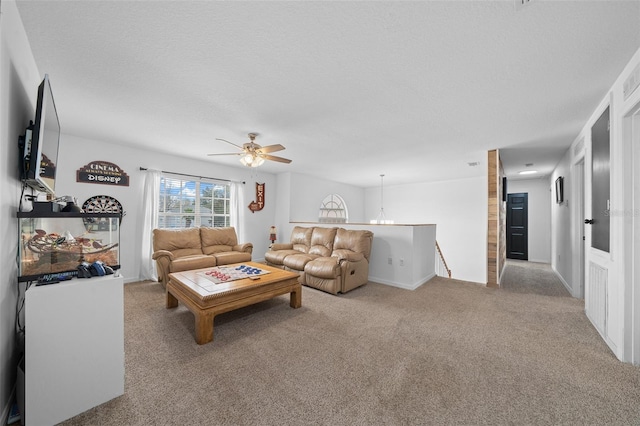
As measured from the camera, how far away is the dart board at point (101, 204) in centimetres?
397

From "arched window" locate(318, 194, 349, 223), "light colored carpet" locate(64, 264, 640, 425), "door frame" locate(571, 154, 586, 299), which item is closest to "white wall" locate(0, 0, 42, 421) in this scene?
"light colored carpet" locate(64, 264, 640, 425)

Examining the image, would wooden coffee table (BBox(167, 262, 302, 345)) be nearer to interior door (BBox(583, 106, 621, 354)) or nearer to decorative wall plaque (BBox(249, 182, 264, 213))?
interior door (BBox(583, 106, 621, 354))

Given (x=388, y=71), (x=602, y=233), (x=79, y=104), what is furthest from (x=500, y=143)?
(x=79, y=104)

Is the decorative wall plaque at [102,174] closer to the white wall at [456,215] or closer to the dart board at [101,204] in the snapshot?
the dart board at [101,204]

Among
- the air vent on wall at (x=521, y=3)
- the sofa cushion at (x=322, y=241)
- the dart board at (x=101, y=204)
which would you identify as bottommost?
the sofa cushion at (x=322, y=241)

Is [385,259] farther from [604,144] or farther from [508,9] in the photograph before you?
[508,9]

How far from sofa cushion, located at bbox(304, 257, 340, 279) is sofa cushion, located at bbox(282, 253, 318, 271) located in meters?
0.13

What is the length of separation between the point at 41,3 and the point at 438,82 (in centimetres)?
291

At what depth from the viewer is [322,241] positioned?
4.70 meters

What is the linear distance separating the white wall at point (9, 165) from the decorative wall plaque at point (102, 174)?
2722 millimetres

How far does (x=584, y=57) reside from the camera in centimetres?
188

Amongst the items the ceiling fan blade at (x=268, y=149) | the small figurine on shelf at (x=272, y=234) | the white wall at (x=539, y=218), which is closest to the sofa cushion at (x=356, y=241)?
the ceiling fan blade at (x=268, y=149)

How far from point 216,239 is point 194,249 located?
0.48 meters

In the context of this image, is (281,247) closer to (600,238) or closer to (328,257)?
(328,257)
